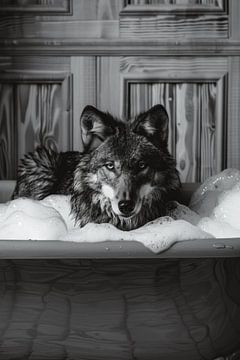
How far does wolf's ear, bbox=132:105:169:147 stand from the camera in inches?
56.9

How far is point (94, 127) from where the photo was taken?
4.87ft

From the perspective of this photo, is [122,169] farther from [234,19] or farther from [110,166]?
[234,19]

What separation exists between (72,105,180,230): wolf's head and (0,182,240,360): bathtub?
27 centimetres

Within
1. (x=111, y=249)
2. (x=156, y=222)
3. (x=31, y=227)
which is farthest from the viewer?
(x=156, y=222)

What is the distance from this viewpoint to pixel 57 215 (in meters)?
1.43

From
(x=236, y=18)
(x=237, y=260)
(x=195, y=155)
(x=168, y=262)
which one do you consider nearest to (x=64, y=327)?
(x=168, y=262)

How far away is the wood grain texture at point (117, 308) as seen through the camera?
117 centimetres

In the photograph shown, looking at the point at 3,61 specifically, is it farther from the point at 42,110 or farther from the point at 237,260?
the point at 237,260

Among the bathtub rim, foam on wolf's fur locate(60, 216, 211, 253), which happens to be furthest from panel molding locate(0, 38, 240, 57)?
the bathtub rim

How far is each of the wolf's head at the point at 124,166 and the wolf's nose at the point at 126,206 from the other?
0.06 metres

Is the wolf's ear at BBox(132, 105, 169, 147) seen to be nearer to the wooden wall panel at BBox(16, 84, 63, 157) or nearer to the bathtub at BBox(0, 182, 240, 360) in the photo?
the bathtub at BBox(0, 182, 240, 360)

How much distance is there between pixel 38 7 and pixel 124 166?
0.96m

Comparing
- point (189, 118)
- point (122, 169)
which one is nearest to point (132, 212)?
point (122, 169)

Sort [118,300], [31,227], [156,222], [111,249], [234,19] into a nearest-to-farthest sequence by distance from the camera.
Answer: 1. [111,249]
2. [118,300]
3. [31,227]
4. [156,222]
5. [234,19]
